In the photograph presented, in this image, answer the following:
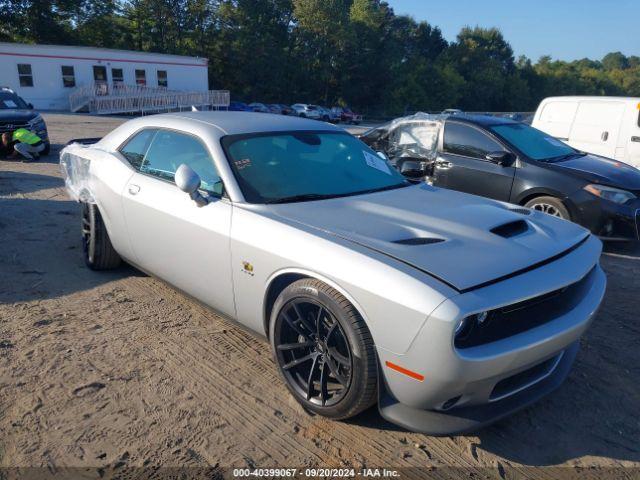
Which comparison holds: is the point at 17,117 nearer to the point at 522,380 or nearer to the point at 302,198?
the point at 302,198

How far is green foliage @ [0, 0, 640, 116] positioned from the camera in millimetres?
42031

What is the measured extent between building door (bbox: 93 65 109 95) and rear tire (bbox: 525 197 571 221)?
30649 millimetres

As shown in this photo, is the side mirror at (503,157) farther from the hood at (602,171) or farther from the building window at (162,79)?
the building window at (162,79)

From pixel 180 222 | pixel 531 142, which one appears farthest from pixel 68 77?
pixel 180 222

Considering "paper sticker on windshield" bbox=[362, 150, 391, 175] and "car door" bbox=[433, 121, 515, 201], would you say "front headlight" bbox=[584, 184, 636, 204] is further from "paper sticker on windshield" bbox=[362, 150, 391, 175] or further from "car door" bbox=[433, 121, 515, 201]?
"paper sticker on windshield" bbox=[362, 150, 391, 175]

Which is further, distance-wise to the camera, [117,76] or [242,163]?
[117,76]

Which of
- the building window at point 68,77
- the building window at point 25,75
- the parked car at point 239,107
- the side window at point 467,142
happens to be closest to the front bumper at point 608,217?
the side window at point 467,142

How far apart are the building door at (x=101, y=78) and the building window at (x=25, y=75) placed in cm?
366

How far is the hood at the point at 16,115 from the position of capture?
10906 mm

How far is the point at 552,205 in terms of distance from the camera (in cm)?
559

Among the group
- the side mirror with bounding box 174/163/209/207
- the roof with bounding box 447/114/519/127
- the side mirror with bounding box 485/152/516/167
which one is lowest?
the side mirror with bounding box 485/152/516/167

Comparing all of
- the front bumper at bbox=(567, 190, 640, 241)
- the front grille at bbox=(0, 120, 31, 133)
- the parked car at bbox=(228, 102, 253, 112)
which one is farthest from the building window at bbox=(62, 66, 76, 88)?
the front bumper at bbox=(567, 190, 640, 241)

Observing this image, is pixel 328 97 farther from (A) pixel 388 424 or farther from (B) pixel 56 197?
(A) pixel 388 424

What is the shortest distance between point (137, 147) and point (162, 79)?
34299mm
